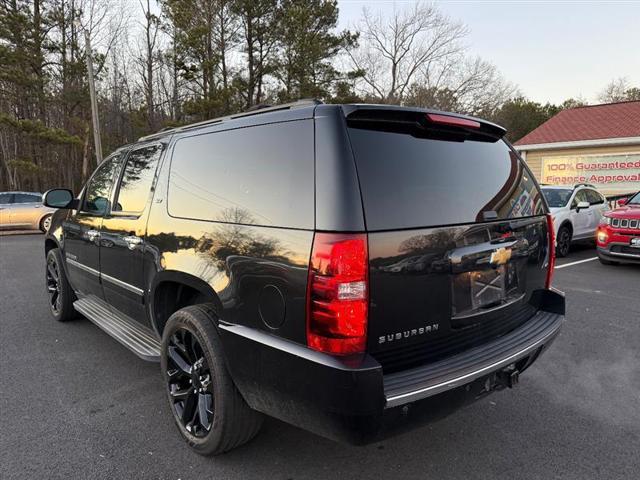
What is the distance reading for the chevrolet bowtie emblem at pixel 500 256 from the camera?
7.88ft

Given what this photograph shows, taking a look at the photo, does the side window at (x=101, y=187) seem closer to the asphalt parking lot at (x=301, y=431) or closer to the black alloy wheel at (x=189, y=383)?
the asphalt parking lot at (x=301, y=431)

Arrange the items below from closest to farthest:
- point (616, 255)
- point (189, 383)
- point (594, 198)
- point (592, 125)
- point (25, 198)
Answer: point (189, 383), point (616, 255), point (594, 198), point (25, 198), point (592, 125)

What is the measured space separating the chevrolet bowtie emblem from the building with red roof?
59.4 feet

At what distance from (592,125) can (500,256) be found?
20.7 meters

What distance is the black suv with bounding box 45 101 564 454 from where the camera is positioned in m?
1.90

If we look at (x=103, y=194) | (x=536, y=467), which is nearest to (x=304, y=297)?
(x=536, y=467)

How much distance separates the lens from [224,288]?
2318mm

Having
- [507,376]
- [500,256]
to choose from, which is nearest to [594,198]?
[500,256]

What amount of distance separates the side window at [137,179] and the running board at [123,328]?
0.93 metres

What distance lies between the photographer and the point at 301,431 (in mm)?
2871

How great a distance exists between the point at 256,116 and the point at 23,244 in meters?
13.5

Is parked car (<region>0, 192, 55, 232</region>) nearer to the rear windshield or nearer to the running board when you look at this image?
the running board

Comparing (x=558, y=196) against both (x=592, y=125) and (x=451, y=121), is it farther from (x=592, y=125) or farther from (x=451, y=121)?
(x=592, y=125)

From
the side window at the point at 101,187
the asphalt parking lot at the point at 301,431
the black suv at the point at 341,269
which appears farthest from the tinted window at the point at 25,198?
the black suv at the point at 341,269
